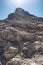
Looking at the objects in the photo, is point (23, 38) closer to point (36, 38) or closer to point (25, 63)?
point (36, 38)

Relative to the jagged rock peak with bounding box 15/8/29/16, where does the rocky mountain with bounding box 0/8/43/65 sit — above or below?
below

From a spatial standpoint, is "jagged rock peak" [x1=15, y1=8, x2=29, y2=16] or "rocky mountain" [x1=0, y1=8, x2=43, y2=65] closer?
"rocky mountain" [x1=0, y1=8, x2=43, y2=65]

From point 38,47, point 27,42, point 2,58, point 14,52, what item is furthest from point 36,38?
point 2,58

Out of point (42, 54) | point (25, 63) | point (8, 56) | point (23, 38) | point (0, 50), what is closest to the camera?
point (25, 63)

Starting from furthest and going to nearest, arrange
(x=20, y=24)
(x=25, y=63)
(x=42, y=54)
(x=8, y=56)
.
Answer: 1. (x=20, y=24)
2. (x=8, y=56)
3. (x=42, y=54)
4. (x=25, y=63)

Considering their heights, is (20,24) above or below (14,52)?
above

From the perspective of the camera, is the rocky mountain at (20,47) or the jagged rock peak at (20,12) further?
the jagged rock peak at (20,12)

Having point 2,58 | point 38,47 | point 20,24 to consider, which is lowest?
point 2,58

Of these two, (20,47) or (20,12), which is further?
(20,12)

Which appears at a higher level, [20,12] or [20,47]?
[20,12]

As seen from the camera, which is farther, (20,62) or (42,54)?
(42,54)

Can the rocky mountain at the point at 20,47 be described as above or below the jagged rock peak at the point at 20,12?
below
